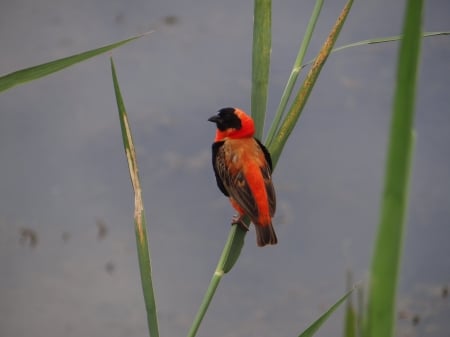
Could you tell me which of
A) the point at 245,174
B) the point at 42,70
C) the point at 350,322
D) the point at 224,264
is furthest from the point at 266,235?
the point at 350,322

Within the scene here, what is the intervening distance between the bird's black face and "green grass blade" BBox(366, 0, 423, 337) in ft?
2.22

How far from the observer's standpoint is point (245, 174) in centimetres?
91

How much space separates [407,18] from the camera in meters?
0.25

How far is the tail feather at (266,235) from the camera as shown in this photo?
883mm

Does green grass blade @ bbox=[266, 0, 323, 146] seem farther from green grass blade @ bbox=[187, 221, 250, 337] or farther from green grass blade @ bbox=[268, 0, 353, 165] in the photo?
green grass blade @ bbox=[187, 221, 250, 337]

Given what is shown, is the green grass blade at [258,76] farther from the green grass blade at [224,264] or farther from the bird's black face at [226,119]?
the bird's black face at [226,119]

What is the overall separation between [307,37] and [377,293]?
18.9 inches

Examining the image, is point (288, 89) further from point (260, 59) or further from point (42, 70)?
point (42, 70)

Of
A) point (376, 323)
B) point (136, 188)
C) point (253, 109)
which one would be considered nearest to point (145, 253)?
point (136, 188)

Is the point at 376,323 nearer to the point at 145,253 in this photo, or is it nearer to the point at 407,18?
the point at 407,18

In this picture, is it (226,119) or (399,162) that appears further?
(226,119)

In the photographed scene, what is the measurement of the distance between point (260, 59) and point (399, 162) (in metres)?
0.48

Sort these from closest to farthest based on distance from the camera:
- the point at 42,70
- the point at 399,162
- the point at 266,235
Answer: the point at 399,162 < the point at 42,70 < the point at 266,235

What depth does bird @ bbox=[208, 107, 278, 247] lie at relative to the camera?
885mm
